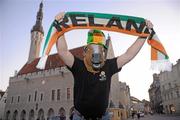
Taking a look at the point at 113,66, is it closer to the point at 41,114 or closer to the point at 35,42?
the point at 41,114

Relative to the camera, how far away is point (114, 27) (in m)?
2.11

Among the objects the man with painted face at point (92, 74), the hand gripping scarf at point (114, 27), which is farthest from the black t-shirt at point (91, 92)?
the hand gripping scarf at point (114, 27)

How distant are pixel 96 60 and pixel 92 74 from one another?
0.12 metres

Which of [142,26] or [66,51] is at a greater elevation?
[142,26]

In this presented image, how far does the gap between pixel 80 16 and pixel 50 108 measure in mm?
20966

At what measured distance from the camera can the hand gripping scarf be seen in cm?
200

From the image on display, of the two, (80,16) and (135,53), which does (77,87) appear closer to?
(135,53)

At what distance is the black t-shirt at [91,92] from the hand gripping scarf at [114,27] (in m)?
0.53

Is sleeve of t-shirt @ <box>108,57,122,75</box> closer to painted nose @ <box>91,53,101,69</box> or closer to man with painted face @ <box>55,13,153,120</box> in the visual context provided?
man with painted face @ <box>55,13,153,120</box>

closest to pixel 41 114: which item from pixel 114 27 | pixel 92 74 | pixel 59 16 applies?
pixel 114 27

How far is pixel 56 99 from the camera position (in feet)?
71.2

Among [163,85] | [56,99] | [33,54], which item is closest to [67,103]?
[56,99]

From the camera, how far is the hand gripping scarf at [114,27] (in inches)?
78.8

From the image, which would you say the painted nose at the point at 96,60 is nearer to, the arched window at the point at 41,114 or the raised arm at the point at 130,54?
the raised arm at the point at 130,54
